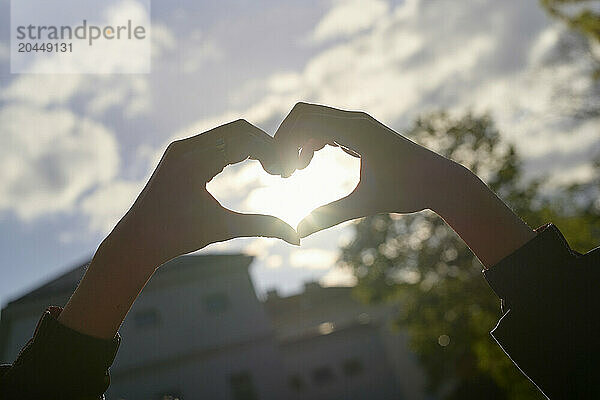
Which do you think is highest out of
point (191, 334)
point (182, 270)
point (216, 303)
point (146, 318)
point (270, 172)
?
point (182, 270)

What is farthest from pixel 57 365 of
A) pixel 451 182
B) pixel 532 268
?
pixel 532 268

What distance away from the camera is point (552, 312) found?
1133mm

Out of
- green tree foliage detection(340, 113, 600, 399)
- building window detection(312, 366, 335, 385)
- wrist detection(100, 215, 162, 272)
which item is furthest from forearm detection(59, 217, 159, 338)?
building window detection(312, 366, 335, 385)

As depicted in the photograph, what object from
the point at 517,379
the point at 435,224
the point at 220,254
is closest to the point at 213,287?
the point at 220,254

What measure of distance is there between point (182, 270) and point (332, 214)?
27784 mm

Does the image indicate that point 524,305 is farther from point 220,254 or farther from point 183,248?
point 220,254

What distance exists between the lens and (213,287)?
2841 centimetres

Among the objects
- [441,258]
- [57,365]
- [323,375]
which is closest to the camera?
[57,365]

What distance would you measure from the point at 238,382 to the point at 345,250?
8.34 m

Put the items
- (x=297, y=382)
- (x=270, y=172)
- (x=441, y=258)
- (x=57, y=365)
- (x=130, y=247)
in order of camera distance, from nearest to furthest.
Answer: (x=130, y=247), (x=57, y=365), (x=270, y=172), (x=441, y=258), (x=297, y=382)

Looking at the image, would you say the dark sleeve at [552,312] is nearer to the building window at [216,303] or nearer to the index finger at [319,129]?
the index finger at [319,129]

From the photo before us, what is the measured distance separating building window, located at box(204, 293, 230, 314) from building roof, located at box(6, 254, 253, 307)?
1.08 meters

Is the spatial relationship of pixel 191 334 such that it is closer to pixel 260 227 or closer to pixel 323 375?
pixel 323 375

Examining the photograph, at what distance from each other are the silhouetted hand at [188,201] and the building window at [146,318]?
89.9ft
